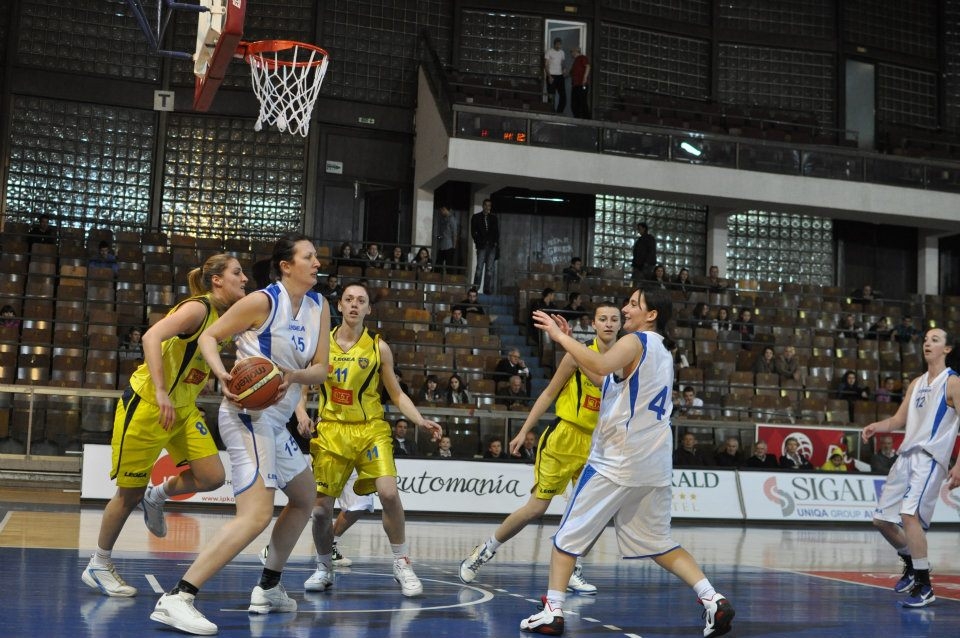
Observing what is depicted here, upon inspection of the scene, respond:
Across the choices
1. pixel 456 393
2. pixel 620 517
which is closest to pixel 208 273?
pixel 620 517

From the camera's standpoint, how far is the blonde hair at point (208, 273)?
20.9 feet

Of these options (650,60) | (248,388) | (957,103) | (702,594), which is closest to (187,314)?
(248,388)

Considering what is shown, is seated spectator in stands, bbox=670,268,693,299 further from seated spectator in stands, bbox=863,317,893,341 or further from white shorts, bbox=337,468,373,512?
white shorts, bbox=337,468,373,512

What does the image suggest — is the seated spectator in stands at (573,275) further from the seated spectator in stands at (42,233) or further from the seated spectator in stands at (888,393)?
the seated spectator in stands at (42,233)

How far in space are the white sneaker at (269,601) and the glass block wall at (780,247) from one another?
65.5 feet

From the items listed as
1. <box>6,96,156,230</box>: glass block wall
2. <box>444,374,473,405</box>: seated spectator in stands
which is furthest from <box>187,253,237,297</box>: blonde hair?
<box>6,96,156,230</box>: glass block wall

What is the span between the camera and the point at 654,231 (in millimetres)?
24406

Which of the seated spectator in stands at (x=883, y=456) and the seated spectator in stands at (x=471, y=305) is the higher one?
the seated spectator in stands at (x=471, y=305)

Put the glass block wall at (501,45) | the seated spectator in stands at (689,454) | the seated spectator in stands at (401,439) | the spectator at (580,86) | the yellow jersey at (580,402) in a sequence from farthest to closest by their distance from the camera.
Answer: the glass block wall at (501,45) < the spectator at (580,86) < the seated spectator in stands at (689,454) < the seated spectator in stands at (401,439) < the yellow jersey at (580,402)

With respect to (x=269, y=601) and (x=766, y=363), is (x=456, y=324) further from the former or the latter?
(x=269, y=601)

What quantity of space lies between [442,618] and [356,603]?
68 cm

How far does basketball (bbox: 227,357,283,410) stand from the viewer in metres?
5.38

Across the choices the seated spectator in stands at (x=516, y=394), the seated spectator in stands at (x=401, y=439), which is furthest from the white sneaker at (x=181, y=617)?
the seated spectator in stands at (x=516, y=394)

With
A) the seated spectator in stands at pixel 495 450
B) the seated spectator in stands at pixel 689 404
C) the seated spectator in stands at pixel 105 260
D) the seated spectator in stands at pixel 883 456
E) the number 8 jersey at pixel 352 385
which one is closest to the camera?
the number 8 jersey at pixel 352 385
